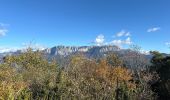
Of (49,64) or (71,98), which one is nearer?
(71,98)

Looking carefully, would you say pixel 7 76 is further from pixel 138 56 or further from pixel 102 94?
pixel 138 56

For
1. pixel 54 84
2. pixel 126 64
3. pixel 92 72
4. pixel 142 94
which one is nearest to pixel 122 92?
pixel 142 94

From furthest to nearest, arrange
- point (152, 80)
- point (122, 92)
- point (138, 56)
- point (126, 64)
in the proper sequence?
point (126, 64)
point (138, 56)
point (152, 80)
point (122, 92)

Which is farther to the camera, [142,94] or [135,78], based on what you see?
[135,78]

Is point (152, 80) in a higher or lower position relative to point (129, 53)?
lower

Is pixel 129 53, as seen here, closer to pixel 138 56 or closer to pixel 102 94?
pixel 138 56

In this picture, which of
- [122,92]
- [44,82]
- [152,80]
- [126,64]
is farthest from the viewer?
[126,64]

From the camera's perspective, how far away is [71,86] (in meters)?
41.0

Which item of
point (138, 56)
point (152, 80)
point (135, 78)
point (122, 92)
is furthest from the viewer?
point (138, 56)

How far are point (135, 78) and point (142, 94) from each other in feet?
46.1

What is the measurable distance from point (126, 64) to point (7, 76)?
4055 centimetres

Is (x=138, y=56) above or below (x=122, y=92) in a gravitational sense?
above

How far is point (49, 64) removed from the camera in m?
83.2

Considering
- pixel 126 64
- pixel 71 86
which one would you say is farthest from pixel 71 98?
pixel 126 64
